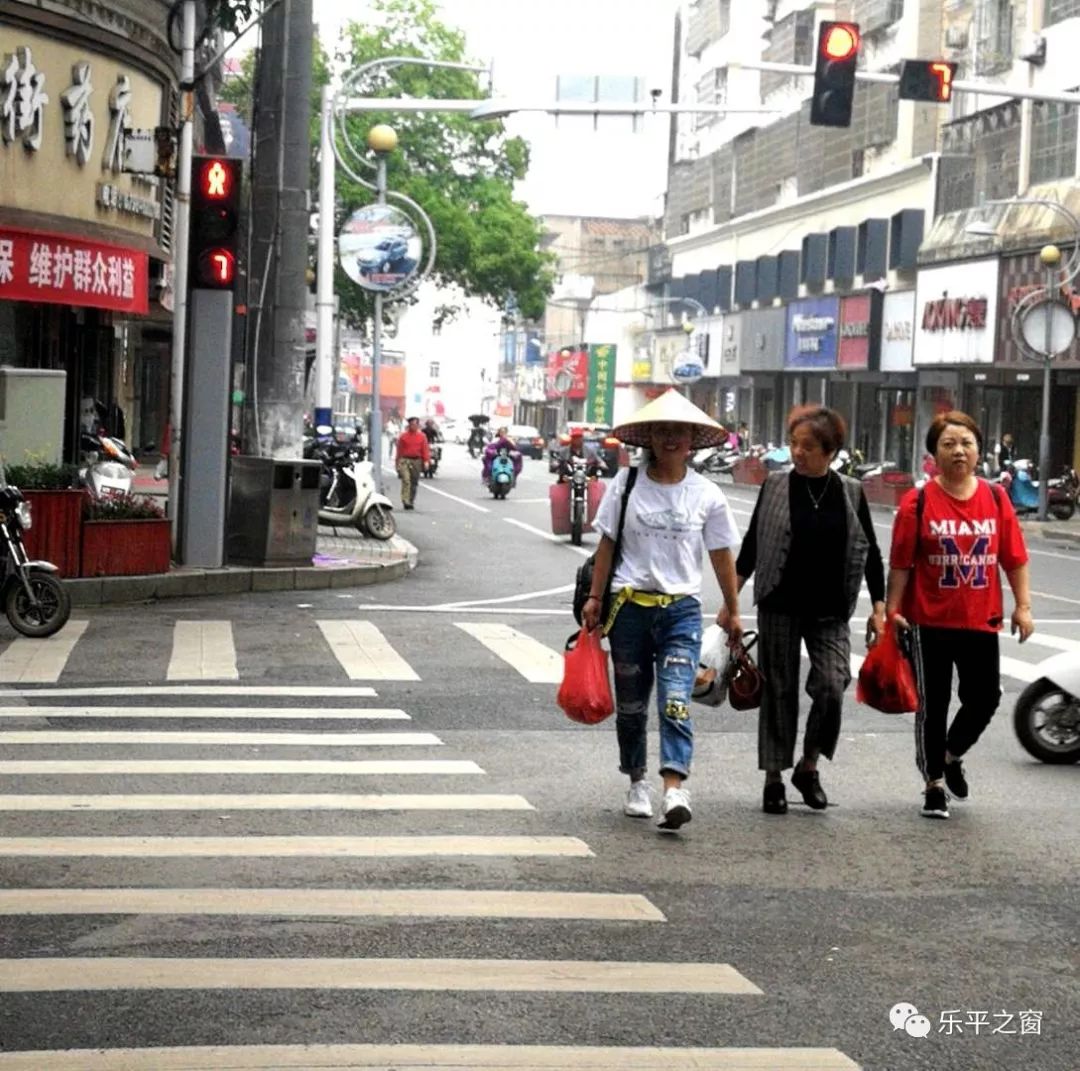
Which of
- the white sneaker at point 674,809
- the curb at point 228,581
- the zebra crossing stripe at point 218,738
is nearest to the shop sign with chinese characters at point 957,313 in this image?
the curb at point 228,581

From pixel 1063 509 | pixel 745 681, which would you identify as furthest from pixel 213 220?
pixel 1063 509

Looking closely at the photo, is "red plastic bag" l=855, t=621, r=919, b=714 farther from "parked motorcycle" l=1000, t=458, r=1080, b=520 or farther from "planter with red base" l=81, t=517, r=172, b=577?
"parked motorcycle" l=1000, t=458, r=1080, b=520

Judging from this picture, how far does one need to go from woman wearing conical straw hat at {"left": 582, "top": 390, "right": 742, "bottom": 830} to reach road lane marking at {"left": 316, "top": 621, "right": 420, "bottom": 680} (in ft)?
16.2

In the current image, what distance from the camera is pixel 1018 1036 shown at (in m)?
5.68

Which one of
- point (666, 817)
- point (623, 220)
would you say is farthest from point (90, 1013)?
point (623, 220)

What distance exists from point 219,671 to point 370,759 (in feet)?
12.3

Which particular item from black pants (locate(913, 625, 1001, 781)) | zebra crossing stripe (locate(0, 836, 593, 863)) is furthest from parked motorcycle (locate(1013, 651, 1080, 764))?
zebra crossing stripe (locate(0, 836, 593, 863))

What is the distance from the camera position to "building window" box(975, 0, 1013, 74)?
54.6 metres

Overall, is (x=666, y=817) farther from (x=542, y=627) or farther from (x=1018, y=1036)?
(x=542, y=627)

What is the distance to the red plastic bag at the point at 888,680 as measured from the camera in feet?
29.4

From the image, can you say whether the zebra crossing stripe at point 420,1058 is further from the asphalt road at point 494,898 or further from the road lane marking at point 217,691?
the road lane marking at point 217,691

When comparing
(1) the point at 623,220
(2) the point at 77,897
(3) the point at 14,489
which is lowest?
(2) the point at 77,897

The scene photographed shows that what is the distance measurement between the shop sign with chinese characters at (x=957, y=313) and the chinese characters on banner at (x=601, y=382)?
50054 millimetres

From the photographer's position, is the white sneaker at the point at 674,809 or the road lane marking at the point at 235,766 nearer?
the white sneaker at the point at 674,809
